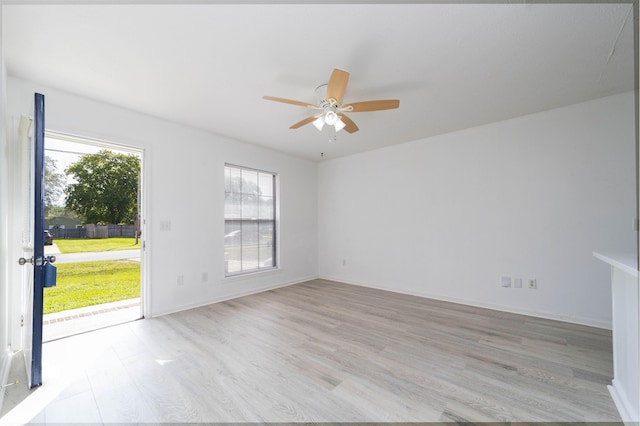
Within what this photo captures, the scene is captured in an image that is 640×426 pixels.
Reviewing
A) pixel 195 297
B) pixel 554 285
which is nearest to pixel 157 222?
pixel 195 297

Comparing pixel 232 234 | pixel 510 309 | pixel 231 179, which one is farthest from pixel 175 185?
pixel 510 309

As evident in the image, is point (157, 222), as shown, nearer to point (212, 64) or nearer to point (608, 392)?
point (212, 64)

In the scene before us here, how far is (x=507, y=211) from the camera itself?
3500 millimetres

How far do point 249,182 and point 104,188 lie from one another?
315 centimetres

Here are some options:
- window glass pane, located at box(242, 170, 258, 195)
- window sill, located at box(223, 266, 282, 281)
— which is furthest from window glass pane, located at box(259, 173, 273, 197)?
window sill, located at box(223, 266, 282, 281)

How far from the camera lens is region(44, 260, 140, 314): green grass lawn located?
399 cm

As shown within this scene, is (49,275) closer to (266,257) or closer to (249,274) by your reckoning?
(249,274)

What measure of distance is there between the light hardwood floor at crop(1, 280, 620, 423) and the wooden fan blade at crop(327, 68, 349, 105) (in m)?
2.26

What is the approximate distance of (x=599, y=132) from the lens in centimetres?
293

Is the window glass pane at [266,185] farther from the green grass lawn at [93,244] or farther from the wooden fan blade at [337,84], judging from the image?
the green grass lawn at [93,244]

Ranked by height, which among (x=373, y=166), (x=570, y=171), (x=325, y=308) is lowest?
(x=325, y=308)

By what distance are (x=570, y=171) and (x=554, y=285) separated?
4.55 feet

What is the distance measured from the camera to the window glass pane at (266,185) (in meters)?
4.82

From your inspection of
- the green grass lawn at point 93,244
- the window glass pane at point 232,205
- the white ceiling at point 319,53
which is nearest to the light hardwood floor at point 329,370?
the window glass pane at point 232,205
